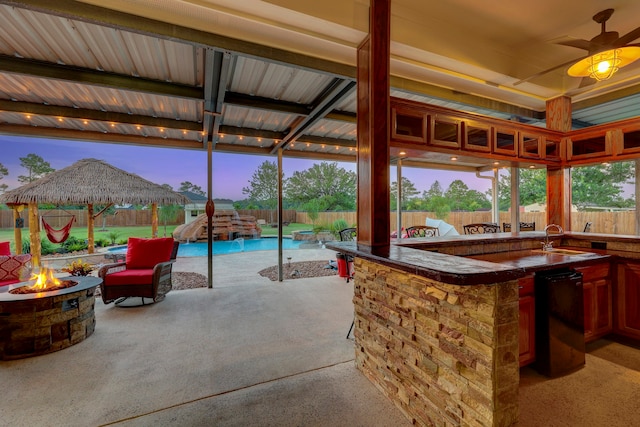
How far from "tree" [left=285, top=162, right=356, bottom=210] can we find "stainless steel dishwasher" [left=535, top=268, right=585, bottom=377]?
1025 centimetres

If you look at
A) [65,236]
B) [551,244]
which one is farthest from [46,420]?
[65,236]

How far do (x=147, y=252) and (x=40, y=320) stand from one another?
1767 millimetres

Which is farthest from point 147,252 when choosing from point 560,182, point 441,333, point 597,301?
point 560,182

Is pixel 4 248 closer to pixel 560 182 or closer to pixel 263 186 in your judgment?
pixel 263 186

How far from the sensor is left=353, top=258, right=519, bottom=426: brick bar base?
1319mm

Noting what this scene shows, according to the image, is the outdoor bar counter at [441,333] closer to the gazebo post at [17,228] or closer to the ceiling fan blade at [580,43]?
Result: the ceiling fan blade at [580,43]

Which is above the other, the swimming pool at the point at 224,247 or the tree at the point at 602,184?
the tree at the point at 602,184

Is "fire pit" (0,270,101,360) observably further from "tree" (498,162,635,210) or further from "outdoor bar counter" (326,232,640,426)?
"tree" (498,162,635,210)

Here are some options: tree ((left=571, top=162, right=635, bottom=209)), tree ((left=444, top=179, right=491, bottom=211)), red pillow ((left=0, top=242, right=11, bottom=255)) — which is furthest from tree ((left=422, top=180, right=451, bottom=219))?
red pillow ((left=0, top=242, right=11, bottom=255))

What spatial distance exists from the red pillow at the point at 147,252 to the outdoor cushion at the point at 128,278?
0.35 metres

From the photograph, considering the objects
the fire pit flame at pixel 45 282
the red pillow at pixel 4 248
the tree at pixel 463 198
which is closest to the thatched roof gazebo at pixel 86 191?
the red pillow at pixel 4 248

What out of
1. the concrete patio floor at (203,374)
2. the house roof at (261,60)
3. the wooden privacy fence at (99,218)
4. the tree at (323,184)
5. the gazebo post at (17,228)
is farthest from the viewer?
the tree at (323,184)

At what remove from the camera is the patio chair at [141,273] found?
3795mm

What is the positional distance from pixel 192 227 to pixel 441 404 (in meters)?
9.54
